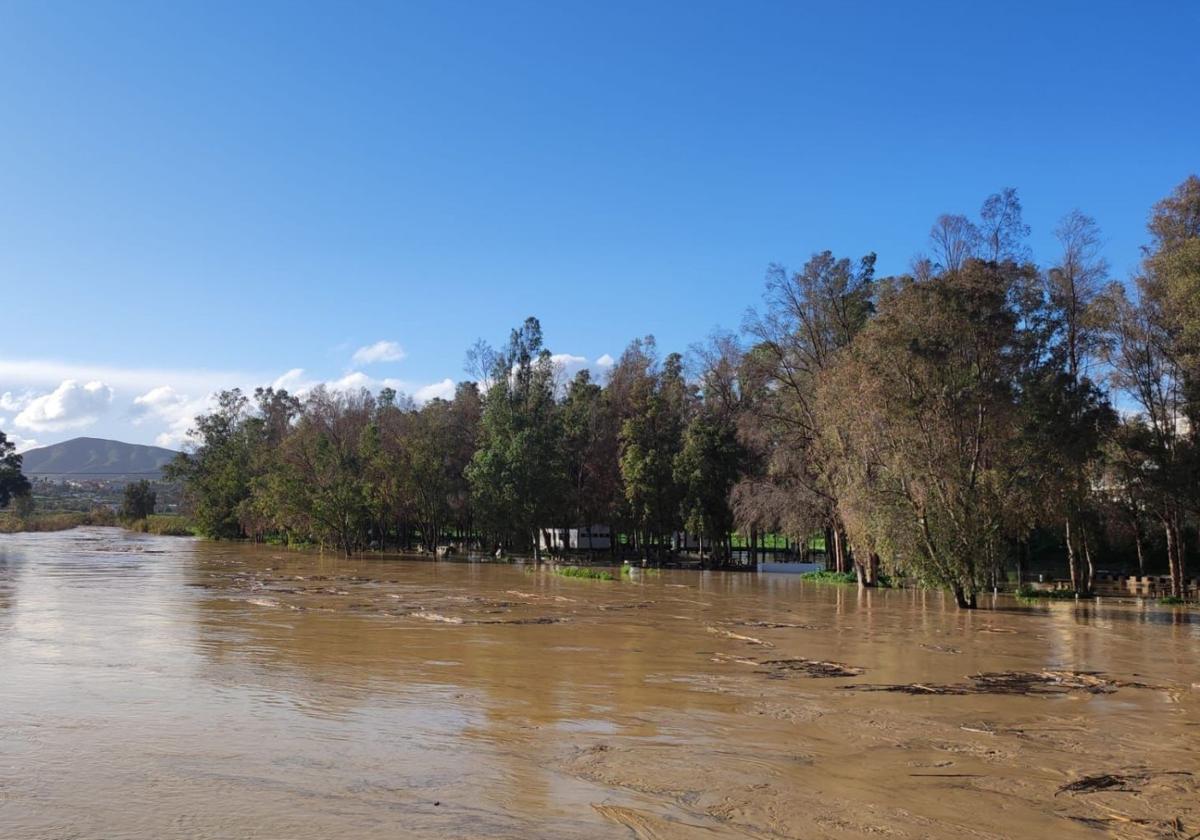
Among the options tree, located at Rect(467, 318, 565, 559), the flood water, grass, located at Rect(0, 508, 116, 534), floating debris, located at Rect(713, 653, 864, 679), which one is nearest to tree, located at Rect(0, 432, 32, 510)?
grass, located at Rect(0, 508, 116, 534)

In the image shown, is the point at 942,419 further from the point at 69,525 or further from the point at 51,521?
the point at 69,525

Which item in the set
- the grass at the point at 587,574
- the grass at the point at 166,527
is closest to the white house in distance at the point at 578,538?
the grass at the point at 587,574

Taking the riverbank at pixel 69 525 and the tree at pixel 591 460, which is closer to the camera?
the tree at pixel 591 460

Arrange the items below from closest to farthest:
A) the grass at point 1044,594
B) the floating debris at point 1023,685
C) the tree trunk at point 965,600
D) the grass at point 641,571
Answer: the floating debris at point 1023,685 → the tree trunk at point 965,600 → the grass at point 1044,594 → the grass at point 641,571

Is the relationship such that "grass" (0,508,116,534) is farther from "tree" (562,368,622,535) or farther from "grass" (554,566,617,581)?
"grass" (554,566,617,581)

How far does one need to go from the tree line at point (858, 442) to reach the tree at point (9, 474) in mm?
29317

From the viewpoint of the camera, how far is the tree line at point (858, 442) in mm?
28922

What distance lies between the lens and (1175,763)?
9.81 meters

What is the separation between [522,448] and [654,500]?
9.05m

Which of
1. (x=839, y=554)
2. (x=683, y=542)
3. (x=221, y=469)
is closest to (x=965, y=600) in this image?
(x=839, y=554)

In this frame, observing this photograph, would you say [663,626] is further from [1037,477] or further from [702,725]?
Result: [1037,477]

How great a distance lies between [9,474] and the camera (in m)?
95.0

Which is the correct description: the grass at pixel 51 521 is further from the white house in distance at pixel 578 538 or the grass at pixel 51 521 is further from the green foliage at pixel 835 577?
the green foliage at pixel 835 577

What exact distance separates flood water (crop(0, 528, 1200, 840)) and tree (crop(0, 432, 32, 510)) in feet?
282
